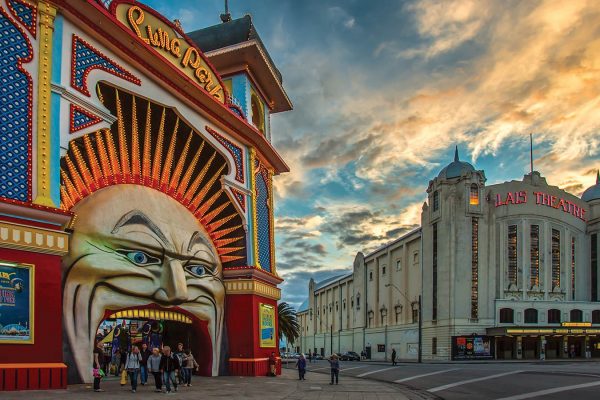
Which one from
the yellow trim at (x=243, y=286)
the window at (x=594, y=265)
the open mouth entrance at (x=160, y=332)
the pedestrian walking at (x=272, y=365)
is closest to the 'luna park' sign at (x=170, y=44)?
the yellow trim at (x=243, y=286)

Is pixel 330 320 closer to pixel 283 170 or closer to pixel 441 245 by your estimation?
pixel 441 245

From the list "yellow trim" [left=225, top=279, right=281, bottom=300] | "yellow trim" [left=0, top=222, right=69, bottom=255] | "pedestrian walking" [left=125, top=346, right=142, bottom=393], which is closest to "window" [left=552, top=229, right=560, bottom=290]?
"yellow trim" [left=225, top=279, right=281, bottom=300]

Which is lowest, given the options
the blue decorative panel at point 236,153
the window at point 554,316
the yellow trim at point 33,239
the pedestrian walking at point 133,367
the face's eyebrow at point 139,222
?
the window at point 554,316

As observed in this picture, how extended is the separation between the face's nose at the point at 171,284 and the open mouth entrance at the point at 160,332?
1.83 feet

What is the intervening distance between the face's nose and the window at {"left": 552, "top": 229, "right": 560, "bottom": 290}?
174ft

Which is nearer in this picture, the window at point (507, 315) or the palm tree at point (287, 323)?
the window at point (507, 315)

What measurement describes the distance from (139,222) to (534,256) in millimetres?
53016

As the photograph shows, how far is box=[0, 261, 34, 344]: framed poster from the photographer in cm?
1619

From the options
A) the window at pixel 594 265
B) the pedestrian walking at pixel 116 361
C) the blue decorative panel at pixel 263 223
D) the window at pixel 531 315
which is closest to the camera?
the pedestrian walking at pixel 116 361

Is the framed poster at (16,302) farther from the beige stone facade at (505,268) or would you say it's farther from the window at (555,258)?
the window at (555,258)

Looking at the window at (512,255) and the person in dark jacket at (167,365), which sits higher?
the window at (512,255)

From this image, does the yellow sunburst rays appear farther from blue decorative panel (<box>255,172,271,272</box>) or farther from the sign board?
the sign board

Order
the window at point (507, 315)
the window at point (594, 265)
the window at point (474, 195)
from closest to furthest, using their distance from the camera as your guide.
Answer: the window at point (507, 315), the window at point (474, 195), the window at point (594, 265)

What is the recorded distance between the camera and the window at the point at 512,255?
63.5 meters
